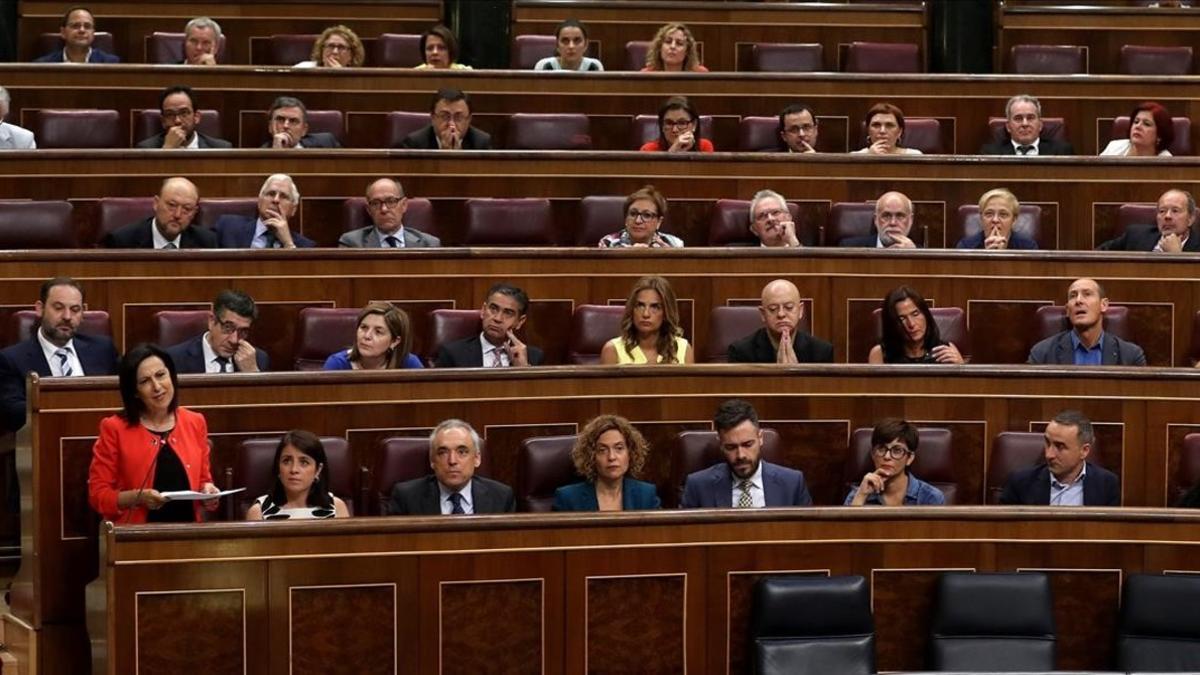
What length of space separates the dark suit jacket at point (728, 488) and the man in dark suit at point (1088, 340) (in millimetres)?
836

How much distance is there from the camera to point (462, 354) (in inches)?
173

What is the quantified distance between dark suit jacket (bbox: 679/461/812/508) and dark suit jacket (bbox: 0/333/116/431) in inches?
46.2

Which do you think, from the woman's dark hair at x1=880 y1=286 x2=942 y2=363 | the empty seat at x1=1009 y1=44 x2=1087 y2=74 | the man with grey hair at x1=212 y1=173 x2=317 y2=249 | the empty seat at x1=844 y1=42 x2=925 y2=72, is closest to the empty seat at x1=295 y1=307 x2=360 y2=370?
the man with grey hair at x1=212 y1=173 x2=317 y2=249

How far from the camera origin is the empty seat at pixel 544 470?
4.00m

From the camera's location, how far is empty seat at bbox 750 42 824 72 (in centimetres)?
625

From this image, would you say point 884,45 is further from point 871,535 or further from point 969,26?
point 871,535

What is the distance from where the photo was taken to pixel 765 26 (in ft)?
20.9

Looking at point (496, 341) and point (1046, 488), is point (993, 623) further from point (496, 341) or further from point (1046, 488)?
point (496, 341)

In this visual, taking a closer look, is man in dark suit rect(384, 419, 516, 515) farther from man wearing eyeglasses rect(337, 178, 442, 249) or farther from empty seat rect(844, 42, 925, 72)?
empty seat rect(844, 42, 925, 72)

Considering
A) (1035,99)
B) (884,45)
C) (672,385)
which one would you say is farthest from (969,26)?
(672,385)

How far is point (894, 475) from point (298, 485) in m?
1.09

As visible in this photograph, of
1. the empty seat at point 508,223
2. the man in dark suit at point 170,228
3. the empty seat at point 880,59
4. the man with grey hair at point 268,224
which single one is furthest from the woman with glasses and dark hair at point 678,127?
the man in dark suit at point 170,228

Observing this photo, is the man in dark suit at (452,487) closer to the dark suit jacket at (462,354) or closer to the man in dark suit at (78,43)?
the dark suit jacket at (462,354)

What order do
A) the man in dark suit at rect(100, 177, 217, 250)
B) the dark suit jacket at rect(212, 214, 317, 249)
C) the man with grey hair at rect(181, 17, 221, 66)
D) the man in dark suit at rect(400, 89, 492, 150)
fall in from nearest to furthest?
the man in dark suit at rect(100, 177, 217, 250) → the dark suit jacket at rect(212, 214, 317, 249) → the man in dark suit at rect(400, 89, 492, 150) → the man with grey hair at rect(181, 17, 221, 66)
